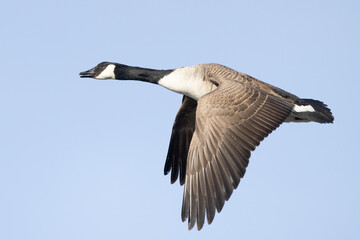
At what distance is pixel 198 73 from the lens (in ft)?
37.7

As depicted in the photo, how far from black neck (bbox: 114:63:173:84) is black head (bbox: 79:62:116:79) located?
10 cm

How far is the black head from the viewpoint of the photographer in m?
12.8

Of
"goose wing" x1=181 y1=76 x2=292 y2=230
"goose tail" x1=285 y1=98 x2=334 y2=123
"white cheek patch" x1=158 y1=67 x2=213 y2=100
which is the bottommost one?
"goose wing" x1=181 y1=76 x2=292 y2=230

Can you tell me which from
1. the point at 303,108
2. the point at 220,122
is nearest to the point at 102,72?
the point at 220,122

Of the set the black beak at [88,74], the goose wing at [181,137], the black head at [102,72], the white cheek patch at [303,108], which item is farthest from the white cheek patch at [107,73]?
the white cheek patch at [303,108]

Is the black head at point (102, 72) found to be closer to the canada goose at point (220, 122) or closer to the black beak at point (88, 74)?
the black beak at point (88, 74)

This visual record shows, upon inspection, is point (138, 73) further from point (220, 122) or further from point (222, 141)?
point (222, 141)

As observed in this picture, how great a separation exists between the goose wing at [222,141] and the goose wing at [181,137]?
2.32m

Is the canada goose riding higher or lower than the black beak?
lower

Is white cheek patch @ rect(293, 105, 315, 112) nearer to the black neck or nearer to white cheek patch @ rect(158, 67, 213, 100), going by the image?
white cheek patch @ rect(158, 67, 213, 100)

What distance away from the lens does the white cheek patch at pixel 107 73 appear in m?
12.8

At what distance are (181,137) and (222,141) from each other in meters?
3.42

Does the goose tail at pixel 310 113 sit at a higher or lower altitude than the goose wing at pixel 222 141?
higher

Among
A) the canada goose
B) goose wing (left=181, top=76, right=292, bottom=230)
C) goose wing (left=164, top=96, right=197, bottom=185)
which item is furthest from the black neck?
goose wing (left=181, top=76, right=292, bottom=230)
